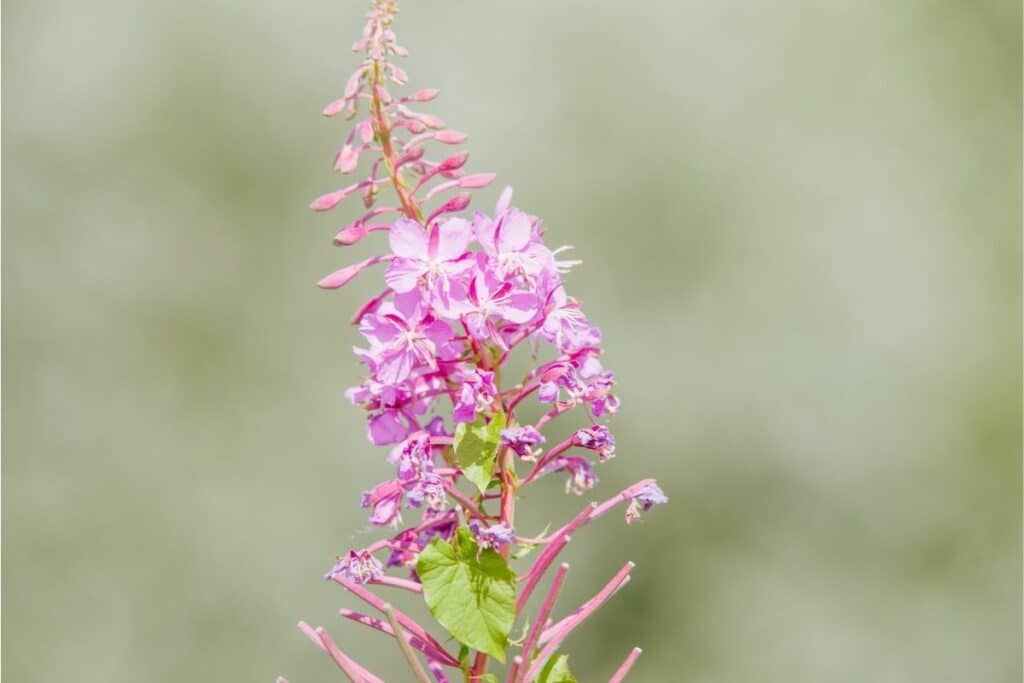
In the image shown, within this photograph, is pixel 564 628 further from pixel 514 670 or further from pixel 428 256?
pixel 428 256

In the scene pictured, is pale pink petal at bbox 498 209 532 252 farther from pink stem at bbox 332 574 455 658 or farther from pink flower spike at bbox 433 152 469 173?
pink stem at bbox 332 574 455 658

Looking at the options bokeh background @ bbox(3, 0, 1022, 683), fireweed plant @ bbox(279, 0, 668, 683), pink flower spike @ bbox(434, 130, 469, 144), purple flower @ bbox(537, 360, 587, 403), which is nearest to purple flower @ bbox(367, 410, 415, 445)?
fireweed plant @ bbox(279, 0, 668, 683)

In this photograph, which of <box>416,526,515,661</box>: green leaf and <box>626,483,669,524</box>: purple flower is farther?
<box>626,483,669,524</box>: purple flower

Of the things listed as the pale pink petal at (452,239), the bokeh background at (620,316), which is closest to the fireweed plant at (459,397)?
the pale pink petal at (452,239)

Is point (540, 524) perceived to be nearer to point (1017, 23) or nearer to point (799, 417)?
point (799, 417)

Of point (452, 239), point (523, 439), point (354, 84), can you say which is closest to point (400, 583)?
point (523, 439)
